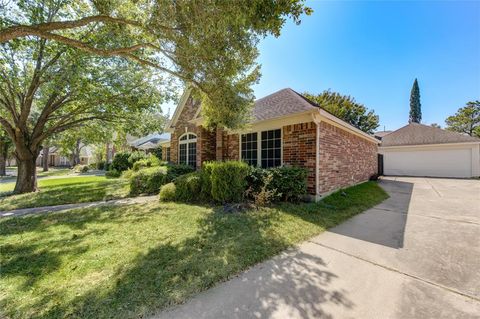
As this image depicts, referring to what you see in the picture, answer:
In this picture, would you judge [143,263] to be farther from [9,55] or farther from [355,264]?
[9,55]

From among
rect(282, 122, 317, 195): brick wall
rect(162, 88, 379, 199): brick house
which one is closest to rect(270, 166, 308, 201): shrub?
rect(282, 122, 317, 195): brick wall

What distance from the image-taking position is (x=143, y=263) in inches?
122

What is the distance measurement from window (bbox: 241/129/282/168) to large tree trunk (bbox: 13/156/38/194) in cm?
1056

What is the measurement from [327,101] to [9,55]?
27.1 m

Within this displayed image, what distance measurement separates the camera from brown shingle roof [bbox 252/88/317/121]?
7.54 meters

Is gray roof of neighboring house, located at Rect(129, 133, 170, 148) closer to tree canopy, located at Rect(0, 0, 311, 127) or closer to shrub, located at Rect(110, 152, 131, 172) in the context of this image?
shrub, located at Rect(110, 152, 131, 172)

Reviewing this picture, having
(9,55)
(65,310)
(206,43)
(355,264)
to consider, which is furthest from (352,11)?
(9,55)

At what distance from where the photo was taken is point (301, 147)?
7.50m

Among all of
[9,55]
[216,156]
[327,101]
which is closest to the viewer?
[9,55]

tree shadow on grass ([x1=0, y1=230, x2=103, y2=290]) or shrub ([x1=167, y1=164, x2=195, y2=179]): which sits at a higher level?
shrub ([x1=167, y1=164, x2=195, y2=179])

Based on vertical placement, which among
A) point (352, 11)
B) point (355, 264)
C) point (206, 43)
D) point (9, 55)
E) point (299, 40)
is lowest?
point (355, 264)

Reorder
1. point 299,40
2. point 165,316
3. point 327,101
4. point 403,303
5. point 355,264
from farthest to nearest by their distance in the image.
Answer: point 327,101
point 299,40
point 355,264
point 403,303
point 165,316

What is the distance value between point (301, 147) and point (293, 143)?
15.6 inches

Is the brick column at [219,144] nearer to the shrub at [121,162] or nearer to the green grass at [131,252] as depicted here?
the green grass at [131,252]
